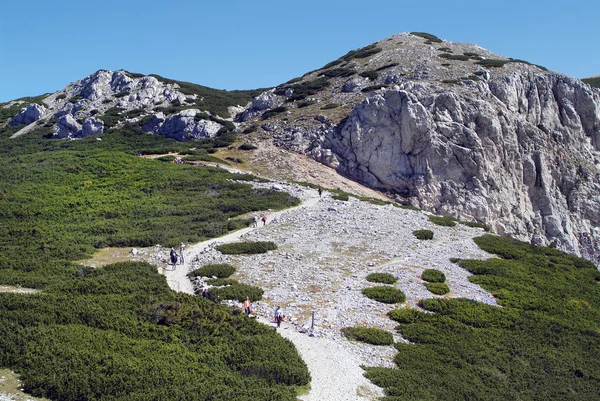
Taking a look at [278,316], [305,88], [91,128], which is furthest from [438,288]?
[91,128]

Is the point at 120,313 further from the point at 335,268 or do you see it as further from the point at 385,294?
the point at 335,268

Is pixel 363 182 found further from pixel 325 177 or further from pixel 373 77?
pixel 373 77

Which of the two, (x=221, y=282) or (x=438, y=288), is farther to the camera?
(x=438, y=288)

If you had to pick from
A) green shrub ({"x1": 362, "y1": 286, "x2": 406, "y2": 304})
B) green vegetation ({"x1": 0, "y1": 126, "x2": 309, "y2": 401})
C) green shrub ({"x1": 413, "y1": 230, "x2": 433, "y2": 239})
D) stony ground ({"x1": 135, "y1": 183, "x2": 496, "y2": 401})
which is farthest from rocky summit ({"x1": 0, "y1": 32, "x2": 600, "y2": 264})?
green shrub ({"x1": 362, "y1": 286, "x2": 406, "y2": 304})

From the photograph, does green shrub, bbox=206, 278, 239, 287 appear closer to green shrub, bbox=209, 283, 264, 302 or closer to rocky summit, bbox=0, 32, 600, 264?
green shrub, bbox=209, 283, 264, 302

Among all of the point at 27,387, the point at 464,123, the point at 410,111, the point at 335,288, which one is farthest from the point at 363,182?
the point at 27,387
